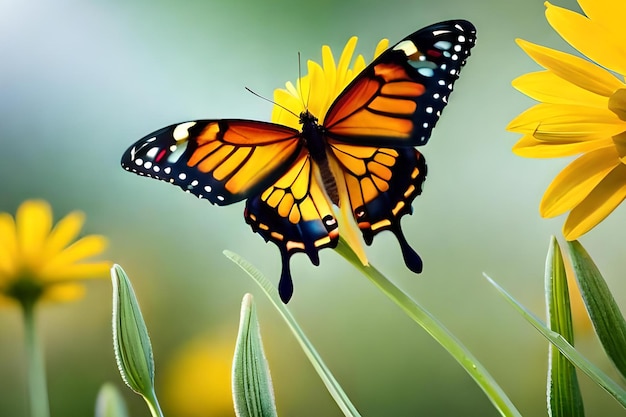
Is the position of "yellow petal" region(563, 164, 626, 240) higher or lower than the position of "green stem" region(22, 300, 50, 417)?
lower

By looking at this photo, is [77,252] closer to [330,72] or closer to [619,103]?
[330,72]

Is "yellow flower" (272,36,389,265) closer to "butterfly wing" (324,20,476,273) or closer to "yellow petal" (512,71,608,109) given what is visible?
"butterfly wing" (324,20,476,273)

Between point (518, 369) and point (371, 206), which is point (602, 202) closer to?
point (371, 206)

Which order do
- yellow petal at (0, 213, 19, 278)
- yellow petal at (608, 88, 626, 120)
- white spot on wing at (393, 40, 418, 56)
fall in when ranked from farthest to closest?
yellow petal at (0, 213, 19, 278) → white spot on wing at (393, 40, 418, 56) → yellow petal at (608, 88, 626, 120)

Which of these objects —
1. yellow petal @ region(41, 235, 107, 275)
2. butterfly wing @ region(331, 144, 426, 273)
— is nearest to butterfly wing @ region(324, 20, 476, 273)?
butterfly wing @ region(331, 144, 426, 273)

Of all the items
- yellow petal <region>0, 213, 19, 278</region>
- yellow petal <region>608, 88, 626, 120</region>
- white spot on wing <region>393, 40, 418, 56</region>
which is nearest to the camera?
yellow petal <region>608, 88, 626, 120</region>

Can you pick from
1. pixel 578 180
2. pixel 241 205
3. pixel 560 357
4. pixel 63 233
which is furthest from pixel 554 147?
pixel 63 233

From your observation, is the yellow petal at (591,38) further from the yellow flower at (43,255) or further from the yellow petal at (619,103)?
the yellow flower at (43,255)
